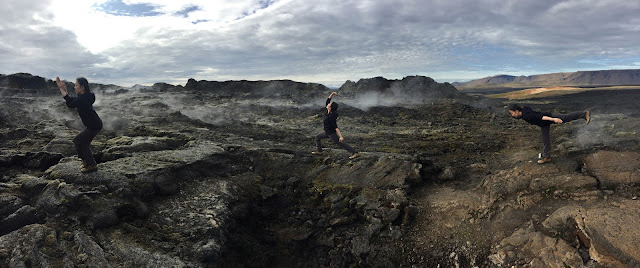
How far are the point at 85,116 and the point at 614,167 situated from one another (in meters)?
10.8

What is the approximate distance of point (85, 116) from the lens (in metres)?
6.62

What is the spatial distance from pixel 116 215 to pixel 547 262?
7319mm

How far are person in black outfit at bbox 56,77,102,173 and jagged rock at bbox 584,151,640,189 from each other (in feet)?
33.6

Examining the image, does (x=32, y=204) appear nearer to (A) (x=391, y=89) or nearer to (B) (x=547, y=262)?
(B) (x=547, y=262)

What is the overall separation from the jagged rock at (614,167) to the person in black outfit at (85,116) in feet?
33.6

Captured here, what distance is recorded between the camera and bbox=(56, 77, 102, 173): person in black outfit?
21.1 feet

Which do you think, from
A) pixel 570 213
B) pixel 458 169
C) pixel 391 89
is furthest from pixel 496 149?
pixel 391 89

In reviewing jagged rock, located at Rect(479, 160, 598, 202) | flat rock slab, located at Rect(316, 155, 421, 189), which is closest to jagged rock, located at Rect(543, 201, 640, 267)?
jagged rock, located at Rect(479, 160, 598, 202)

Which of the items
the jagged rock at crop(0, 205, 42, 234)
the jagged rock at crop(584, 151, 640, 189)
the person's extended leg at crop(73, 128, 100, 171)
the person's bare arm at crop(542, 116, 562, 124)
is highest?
the person's bare arm at crop(542, 116, 562, 124)

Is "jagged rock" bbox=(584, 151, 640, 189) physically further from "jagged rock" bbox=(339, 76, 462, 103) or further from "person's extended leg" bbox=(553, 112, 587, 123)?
"jagged rock" bbox=(339, 76, 462, 103)

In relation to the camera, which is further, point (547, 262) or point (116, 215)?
point (116, 215)

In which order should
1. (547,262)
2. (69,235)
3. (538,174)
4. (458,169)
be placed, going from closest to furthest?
(547,262) → (69,235) → (538,174) → (458,169)

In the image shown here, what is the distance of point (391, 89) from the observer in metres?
38.9

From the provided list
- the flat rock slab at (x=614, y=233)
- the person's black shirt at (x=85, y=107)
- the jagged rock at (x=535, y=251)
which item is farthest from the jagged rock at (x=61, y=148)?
the flat rock slab at (x=614, y=233)
